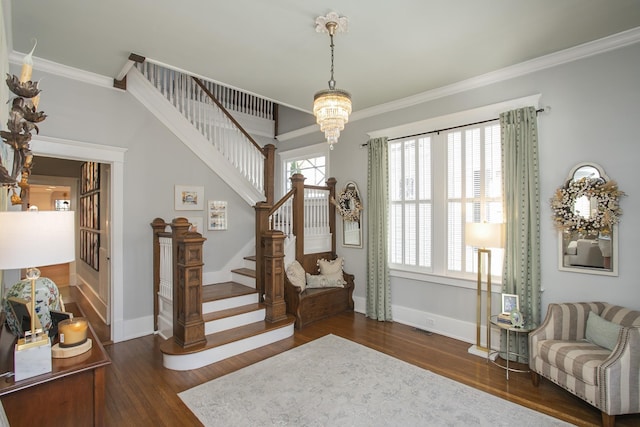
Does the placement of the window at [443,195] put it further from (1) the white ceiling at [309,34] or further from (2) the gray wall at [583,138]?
(1) the white ceiling at [309,34]

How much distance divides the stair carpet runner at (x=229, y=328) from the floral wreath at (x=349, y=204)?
180cm

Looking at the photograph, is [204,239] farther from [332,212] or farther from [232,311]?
[332,212]

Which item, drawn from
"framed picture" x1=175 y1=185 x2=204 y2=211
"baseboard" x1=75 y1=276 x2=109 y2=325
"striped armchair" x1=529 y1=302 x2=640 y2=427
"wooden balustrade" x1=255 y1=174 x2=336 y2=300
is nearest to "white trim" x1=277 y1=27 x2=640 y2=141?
"wooden balustrade" x1=255 y1=174 x2=336 y2=300

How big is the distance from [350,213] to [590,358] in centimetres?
339

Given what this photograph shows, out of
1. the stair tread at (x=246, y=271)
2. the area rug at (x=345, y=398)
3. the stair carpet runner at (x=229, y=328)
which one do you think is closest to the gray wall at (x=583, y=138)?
the area rug at (x=345, y=398)

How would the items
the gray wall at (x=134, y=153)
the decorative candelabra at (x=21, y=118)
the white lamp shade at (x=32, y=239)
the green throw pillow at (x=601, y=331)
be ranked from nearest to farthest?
the white lamp shade at (x=32, y=239)
the decorative candelabra at (x=21, y=118)
the green throw pillow at (x=601, y=331)
the gray wall at (x=134, y=153)

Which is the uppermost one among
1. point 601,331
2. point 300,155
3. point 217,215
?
point 300,155

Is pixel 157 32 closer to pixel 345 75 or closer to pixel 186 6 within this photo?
pixel 186 6

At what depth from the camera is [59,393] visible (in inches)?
61.2

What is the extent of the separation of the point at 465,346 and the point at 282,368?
7.56ft

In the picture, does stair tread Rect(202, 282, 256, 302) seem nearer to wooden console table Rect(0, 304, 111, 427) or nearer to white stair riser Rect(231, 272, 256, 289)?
white stair riser Rect(231, 272, 256, 289)

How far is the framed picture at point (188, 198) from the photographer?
460 centimetres

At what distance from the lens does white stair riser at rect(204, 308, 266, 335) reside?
3.79m

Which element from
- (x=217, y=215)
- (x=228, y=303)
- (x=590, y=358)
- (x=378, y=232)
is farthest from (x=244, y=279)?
(x=590, y=358)
